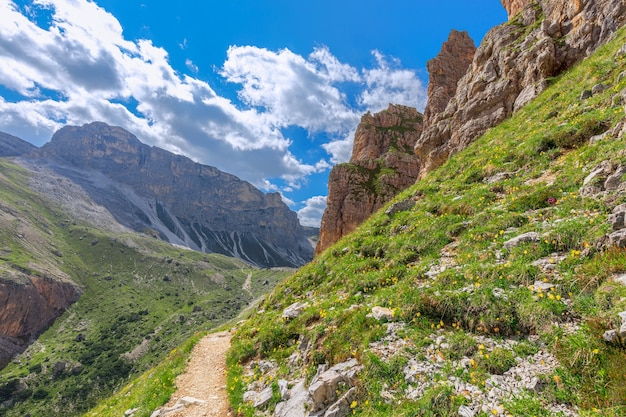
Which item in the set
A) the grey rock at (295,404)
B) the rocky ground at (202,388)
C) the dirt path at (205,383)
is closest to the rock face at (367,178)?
the dirt path at (205,383)

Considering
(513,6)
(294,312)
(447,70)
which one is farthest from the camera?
(447,70)

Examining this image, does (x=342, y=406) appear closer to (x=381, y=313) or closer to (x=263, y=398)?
(x=381, y=313)

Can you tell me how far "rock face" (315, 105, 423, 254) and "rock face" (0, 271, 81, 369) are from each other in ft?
632

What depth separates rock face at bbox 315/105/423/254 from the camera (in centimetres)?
9538

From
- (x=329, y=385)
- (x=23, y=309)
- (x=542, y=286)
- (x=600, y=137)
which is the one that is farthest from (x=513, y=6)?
(x=23, y=309)

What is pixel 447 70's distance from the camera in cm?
10619

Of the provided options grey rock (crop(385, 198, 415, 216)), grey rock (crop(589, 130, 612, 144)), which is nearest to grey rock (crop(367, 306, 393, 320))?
grey rock (crop(385, 198, 415, 216))

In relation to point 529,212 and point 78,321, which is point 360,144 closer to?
point 529,212

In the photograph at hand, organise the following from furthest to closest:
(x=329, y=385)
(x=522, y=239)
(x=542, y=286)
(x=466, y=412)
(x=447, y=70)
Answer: (x=447, y=70)
(x=522, y=239)
(x=329, y=385)
(x=542, y=286)
(x=466, y=412)

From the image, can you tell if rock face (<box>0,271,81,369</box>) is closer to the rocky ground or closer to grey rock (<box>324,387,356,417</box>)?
the rocky ground

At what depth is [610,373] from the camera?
20.0 ft

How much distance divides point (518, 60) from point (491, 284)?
146 ft

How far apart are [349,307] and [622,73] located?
935 inches

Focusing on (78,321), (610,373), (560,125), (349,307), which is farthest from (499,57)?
(78,321)
